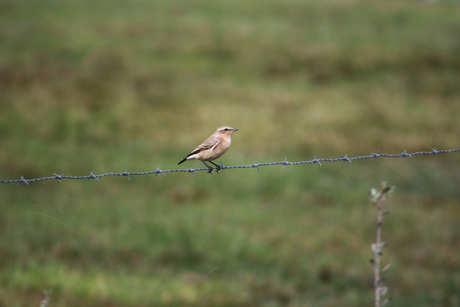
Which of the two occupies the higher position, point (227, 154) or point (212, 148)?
point (227, 154)

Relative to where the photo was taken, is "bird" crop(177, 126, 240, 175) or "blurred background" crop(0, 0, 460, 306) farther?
"blurred background" crop(0, 0, 460, 306)

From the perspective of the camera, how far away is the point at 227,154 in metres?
15.0

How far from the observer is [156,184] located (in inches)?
527

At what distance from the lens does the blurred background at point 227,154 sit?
879 centimetres

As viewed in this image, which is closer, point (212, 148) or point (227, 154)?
point (212, 148)

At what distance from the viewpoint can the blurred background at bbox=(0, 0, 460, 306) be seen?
879 cm

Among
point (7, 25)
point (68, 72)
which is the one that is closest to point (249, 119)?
point (68, 72)

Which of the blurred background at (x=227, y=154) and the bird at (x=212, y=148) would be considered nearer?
the bird at (x=212, y=148)

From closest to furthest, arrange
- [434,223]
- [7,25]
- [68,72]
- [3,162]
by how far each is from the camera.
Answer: [434,223] < [3,162] < [68,72] < [7,25]

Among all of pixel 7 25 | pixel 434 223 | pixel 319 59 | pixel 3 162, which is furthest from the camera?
pixel 7 25

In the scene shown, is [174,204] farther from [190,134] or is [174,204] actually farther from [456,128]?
[456,128]

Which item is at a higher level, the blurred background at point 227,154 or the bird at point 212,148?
the blurred background at point 227,154

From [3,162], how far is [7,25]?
1464 centimetres

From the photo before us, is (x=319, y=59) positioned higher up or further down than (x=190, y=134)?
higher up
